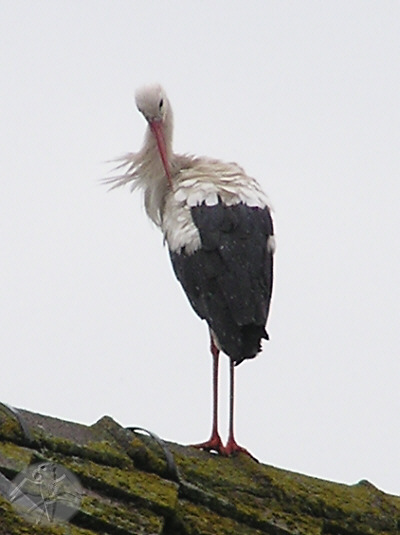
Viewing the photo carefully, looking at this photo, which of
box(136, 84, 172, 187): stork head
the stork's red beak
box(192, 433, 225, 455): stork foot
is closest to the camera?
box(192, 433, 225, 455): stork foot

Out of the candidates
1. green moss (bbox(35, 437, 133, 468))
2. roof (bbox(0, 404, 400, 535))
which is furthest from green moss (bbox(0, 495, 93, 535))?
green moss (bbox(35, 437, 133, 468))

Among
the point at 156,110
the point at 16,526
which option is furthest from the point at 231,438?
the point at 16,526

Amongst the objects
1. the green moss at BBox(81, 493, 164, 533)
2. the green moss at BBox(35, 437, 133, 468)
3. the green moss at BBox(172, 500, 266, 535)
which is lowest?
the green moss at BBox(81, 493, 164, 533)

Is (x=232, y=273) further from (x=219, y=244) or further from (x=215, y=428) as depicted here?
(x=215, y=428)

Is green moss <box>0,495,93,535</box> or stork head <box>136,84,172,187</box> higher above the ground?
stork head <box>136,84,172,187</box>

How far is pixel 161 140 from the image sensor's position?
804cm

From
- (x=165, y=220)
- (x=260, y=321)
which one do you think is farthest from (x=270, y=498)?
(x=165, y=220)

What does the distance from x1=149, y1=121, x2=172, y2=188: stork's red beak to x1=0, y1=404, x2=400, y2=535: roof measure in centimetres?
280

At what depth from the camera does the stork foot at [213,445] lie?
608 centimetres

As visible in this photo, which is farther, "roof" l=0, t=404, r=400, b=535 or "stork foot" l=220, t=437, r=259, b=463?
"stork foot" l=220, t=437, r=259, b=463

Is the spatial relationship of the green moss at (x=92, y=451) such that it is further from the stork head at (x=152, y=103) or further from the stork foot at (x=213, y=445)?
the stork head at (x=152, y=103)

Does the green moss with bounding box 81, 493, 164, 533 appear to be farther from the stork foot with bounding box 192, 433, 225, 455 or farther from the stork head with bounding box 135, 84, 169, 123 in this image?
the stork head with bounding box 135, 84, 169, 123

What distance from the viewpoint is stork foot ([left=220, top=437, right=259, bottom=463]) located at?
5.47 metres

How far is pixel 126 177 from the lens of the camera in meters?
8.15
